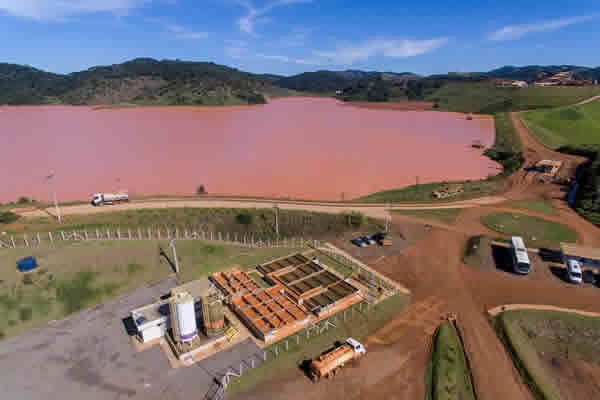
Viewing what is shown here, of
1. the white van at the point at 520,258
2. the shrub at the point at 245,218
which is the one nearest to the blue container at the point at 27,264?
the shrub at the point at 245,218

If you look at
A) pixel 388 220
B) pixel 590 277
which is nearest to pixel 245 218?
pixel 388 220

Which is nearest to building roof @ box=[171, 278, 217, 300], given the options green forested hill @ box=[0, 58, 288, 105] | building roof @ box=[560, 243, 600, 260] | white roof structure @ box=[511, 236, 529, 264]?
white roof structure @ box=[511, 236, 529, 264]

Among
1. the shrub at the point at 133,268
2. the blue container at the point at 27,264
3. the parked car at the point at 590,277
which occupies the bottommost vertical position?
the parked car at the point at 590,277

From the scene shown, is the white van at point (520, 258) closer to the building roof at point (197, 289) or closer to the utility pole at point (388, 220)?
the utility pole at point (388, 220)

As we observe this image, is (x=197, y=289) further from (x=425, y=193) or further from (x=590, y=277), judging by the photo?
(x=425, y=193)

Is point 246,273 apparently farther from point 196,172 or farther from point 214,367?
point 196,172

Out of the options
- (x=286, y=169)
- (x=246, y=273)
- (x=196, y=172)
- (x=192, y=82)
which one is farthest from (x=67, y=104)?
(x=246, y=273)
